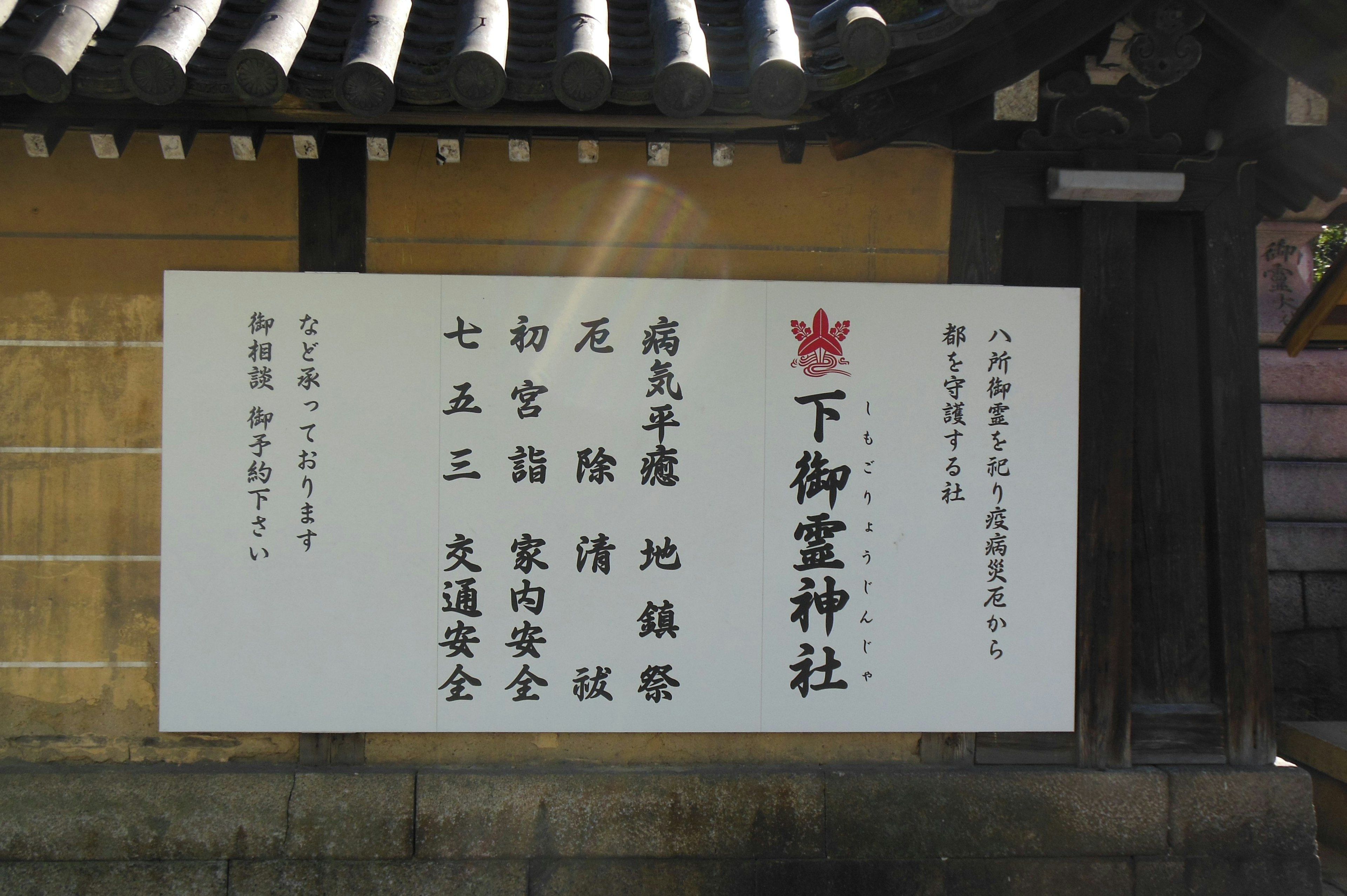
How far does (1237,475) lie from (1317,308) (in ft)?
5.42

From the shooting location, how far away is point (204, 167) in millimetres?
4480

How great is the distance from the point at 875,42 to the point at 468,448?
2.66 meters

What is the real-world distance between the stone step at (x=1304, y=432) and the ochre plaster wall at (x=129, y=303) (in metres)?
5.64

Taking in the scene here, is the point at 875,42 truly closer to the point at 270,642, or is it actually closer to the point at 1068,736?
the point at 1068,736

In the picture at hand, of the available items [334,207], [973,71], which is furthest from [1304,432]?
[334,207]

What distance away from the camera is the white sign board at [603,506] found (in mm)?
4391

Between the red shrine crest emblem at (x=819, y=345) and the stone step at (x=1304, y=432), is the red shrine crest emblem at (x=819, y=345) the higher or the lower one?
the higher one

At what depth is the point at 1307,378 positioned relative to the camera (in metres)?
7.13

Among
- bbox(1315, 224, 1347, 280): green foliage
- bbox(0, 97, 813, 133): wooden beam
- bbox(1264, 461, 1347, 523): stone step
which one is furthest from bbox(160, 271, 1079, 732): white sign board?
bbox(1315, 224, 1347, 280): green foliage

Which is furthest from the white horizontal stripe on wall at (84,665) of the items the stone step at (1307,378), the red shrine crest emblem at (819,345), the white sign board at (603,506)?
the stone step at (1307,378)

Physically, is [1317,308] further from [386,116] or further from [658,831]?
[386,116]

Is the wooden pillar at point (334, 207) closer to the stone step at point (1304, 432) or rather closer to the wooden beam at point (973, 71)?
the wooden beam at point (973, 71)

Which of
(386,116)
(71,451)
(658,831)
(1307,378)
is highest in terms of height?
(386,116)

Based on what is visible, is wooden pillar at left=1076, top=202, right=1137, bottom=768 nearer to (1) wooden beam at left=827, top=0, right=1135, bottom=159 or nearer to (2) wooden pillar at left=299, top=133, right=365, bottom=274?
(1) wooden beam at left=827, top=0, right=1135, bottom=159
